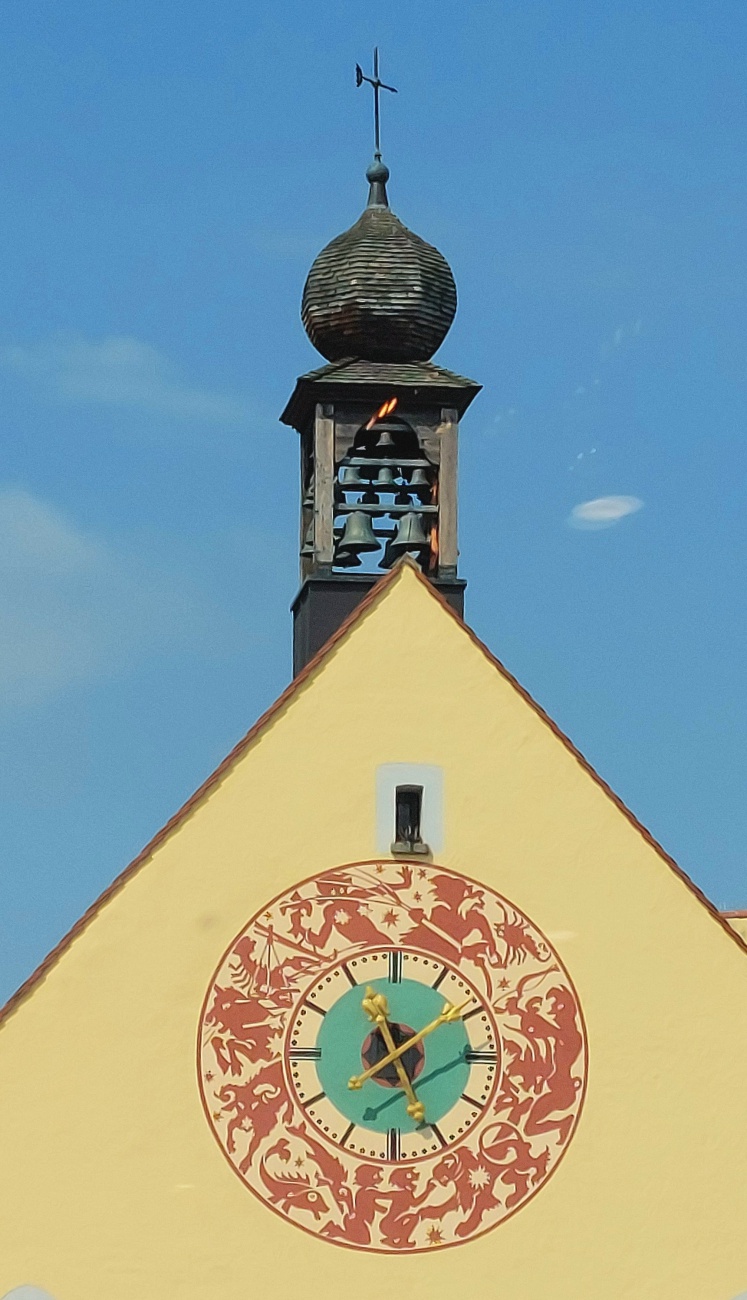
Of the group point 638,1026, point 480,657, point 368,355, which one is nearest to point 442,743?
point 480,657

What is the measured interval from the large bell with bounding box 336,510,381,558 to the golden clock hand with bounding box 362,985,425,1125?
483 cm

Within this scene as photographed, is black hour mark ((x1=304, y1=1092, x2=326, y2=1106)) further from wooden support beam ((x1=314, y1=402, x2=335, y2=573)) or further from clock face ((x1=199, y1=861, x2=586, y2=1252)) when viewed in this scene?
wooden support beam ((x1=314, y1=402, x2=335, y2=573))

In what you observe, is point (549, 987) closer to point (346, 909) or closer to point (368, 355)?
point (346, 909)

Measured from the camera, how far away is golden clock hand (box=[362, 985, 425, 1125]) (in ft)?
73.3

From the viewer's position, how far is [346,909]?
2275cm

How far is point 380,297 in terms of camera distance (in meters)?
26.9

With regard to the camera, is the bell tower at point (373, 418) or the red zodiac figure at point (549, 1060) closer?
the red zodiac figure at point (549, 1060)

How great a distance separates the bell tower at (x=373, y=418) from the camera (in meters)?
25.8

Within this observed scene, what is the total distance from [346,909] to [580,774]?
2028 millimetres

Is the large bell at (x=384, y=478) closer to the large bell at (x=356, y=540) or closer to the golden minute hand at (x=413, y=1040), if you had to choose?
the large bell at (x=356, y=540)

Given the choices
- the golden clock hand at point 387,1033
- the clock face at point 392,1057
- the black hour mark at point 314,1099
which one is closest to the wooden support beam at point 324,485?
the clock face at point 392,1057

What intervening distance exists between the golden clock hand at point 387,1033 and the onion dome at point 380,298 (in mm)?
6775

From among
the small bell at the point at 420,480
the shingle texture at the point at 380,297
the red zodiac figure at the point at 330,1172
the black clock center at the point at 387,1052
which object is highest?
the shingle texture at the point at 380,297

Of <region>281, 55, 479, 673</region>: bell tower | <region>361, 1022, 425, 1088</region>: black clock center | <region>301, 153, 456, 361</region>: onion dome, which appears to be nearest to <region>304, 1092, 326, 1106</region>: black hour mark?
<region>361, 1022, 425, 1088</region>: black clock center
